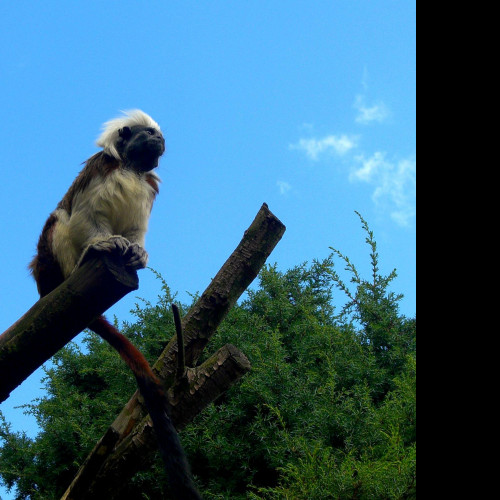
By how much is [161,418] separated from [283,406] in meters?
2.46

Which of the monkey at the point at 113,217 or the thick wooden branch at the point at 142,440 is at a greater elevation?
the monkey at the point at 113,217

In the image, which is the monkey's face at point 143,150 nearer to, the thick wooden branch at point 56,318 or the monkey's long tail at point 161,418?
the monkey's long tail at point 161,418

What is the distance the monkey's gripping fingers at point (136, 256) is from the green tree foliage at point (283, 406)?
1.84 meters

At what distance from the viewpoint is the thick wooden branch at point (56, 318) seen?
2.69 m

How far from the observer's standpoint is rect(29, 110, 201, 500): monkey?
3475 millimetres

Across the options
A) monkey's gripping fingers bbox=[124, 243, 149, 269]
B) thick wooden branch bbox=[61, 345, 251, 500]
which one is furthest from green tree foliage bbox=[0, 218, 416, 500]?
monkey's gripping fingers bbox=[124, 243, 149, 269]

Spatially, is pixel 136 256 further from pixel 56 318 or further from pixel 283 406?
pixel 283 406

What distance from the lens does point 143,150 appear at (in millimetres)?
4465

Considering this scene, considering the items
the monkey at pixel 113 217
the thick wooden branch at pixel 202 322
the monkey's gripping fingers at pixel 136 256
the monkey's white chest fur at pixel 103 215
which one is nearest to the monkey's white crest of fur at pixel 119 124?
the monkey at pixel 113 217
